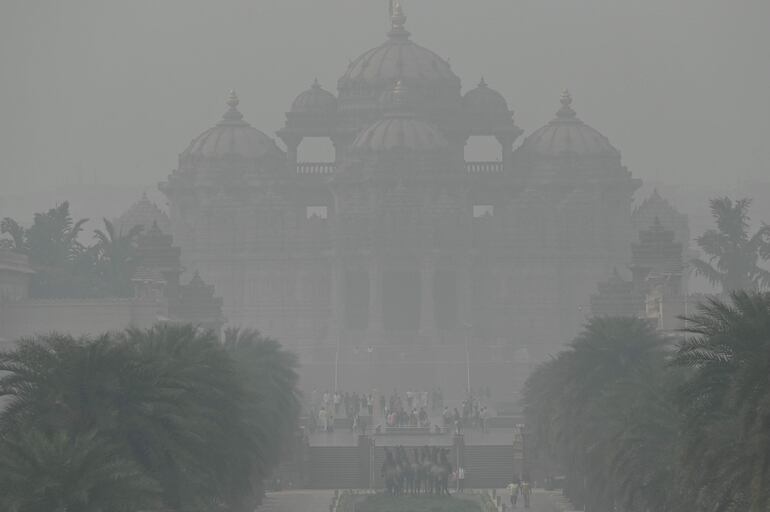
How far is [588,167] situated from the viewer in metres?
171

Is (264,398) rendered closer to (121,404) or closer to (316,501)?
(316,501)

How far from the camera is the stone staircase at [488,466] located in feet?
284

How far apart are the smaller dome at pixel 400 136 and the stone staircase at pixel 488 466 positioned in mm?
73321

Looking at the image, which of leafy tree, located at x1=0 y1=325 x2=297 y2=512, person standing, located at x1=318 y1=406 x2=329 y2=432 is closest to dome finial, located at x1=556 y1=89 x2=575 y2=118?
person standing, located at x1=318 y1=406 x2=329 y2=432

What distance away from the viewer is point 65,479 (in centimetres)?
4247

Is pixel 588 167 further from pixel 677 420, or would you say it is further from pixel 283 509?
pixel 677 420

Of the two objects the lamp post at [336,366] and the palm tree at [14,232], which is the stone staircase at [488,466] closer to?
the palm tree at [14,232]

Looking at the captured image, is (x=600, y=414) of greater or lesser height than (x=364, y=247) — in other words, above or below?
below

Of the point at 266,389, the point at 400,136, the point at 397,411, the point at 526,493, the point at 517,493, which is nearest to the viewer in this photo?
the point at 266,389

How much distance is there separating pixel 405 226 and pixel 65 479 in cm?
11891

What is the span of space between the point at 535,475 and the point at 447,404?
4303 centimetres

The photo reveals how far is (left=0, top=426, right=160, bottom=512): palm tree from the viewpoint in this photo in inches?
1651

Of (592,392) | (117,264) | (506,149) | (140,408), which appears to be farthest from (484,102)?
(140,408)

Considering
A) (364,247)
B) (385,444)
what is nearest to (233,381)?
Answer: (385,444)
